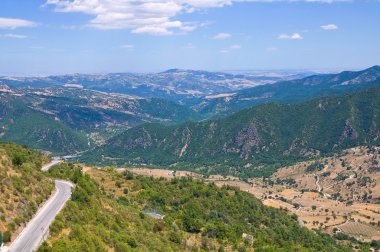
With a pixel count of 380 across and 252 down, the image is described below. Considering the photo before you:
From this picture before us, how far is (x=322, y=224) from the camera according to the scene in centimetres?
17138

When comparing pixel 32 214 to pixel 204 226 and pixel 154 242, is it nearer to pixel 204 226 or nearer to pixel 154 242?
pixel 154 242

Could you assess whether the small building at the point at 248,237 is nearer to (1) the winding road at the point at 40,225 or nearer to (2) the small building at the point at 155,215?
(2) the small building at the point at 155,215

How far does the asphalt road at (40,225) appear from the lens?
49719 mm

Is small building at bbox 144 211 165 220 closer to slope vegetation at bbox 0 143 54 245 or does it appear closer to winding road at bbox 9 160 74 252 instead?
winding road at bbox 9 160 74 252

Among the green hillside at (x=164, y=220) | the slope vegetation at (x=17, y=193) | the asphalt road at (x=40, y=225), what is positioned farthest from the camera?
the green hillside at (x=164, y=220)

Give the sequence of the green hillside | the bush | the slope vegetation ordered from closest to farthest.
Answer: the bush
the slope vegetation
the green hillside

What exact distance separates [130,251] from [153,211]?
41.2 metres

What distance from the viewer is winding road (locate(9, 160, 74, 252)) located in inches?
1957

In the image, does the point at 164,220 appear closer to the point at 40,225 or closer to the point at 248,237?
the point at 248,237

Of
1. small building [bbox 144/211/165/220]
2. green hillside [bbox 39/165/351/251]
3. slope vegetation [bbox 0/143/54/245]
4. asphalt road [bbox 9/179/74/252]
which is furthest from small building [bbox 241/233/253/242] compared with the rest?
slope vegetation [bbox 0/143/54/245]

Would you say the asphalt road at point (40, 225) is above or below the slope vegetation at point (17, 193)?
below

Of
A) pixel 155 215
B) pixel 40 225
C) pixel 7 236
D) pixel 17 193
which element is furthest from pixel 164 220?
pixel 7 236

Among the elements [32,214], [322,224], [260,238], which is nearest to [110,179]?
[260,238]

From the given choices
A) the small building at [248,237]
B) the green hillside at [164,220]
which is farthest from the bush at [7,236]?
the small building at [248,237]
